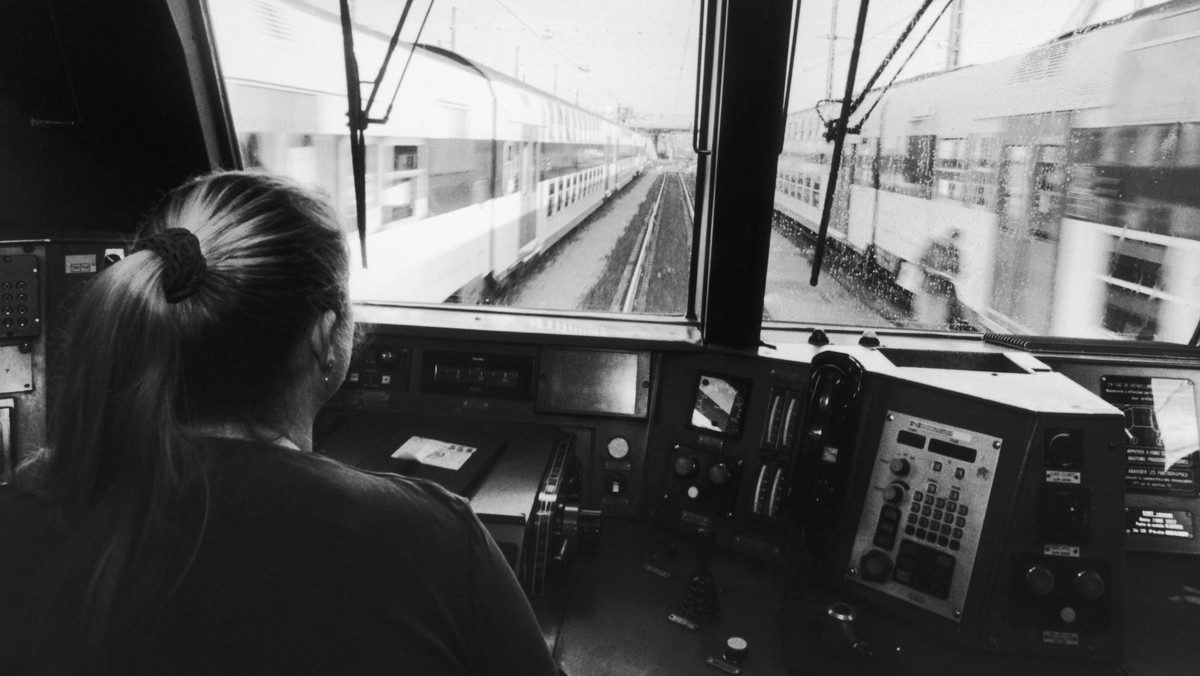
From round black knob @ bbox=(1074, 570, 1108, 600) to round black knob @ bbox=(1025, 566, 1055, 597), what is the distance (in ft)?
0.16

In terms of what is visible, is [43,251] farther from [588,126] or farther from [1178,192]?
[588,126]

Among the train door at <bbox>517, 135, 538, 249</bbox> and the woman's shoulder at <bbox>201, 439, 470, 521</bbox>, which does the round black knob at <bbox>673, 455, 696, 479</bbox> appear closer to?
the woman's shoulder at <bbox>201, 439, 470, 521</bbox>

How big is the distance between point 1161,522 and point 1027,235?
89 cm

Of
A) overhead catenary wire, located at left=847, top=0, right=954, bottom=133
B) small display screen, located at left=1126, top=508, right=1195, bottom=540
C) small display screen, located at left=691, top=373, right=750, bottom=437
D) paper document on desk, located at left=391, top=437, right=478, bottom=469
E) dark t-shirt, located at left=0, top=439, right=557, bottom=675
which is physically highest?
overhead catenary wire, located at left=847, top=0, right=954, bottom=133

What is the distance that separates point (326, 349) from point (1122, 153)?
2.17 meters

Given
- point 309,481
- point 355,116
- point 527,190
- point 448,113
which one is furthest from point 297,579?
point 527,190

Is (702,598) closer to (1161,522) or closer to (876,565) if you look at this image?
(876,565)

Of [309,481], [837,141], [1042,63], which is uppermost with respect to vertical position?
[1042,63]

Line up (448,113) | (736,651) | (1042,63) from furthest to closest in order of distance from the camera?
1. (448,113)
2. (1042,63)
3. (736,651)

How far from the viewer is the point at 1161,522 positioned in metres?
1.78

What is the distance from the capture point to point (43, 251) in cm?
198

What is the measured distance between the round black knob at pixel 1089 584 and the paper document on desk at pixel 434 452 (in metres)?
1.25

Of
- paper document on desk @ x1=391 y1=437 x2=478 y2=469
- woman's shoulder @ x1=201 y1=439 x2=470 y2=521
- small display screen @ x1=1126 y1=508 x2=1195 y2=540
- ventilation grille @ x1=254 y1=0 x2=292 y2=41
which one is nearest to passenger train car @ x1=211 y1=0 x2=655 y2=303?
ventilation grille @ x1=254 y1=0 x2=292 y2=41

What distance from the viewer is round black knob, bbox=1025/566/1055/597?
4.67 feet
